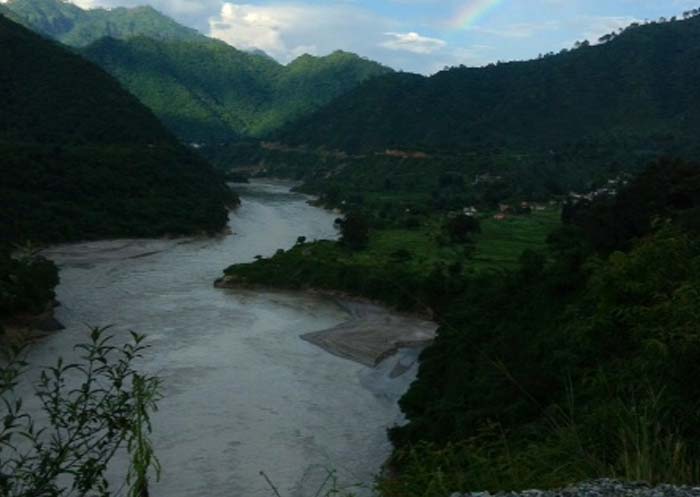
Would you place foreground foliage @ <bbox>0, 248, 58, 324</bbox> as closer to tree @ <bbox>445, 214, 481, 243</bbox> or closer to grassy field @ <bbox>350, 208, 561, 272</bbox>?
grassy field @ <bbox>350, 208, 561, 272</bbox>

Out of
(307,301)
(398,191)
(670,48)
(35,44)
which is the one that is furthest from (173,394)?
(670,48)

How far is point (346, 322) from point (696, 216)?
20480mm

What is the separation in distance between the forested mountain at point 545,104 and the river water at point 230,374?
60.1 meters

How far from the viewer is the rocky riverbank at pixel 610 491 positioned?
5219 mm

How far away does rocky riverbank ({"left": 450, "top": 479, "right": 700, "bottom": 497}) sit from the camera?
5219 mm

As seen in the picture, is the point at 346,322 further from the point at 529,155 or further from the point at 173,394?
the point at 529,155

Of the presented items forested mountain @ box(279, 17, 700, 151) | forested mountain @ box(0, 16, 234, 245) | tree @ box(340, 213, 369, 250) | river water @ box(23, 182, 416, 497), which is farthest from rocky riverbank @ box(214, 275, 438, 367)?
forested mountain @ box(279, 17, 700, 151)

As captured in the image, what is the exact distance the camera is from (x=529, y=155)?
92375mm

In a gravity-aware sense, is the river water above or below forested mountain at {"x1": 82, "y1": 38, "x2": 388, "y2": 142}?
below

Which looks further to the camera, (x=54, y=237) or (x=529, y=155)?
(x=529, y=155)

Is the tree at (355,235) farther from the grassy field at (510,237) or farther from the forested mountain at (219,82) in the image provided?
the forested mountain at (219,82)

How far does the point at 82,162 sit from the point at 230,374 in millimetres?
41250

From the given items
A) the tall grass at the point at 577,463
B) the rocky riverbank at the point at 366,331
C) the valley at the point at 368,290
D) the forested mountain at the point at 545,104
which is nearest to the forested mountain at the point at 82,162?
the valley at the point at 368,290

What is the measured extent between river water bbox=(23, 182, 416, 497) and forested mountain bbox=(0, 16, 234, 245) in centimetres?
400
